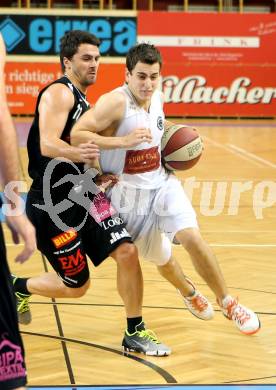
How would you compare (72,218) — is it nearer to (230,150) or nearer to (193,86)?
(230,150)

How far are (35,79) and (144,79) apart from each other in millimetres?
14861

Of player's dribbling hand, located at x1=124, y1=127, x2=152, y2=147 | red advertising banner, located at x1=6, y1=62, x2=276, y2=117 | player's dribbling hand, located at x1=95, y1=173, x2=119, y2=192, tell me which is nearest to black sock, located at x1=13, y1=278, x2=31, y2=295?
player's dribbling hand, located at x1=95, y1=173, x2=119, y2=192

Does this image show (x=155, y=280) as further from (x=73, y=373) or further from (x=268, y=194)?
(x=268, y=194)

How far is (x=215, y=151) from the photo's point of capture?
15.5m

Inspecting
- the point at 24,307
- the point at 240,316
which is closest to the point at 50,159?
the point at 24,307

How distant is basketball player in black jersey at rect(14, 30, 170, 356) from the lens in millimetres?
5207

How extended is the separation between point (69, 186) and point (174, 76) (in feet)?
48.8

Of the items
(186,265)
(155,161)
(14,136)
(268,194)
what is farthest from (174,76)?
(14,136)

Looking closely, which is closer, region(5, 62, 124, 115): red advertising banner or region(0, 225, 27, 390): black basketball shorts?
region(0, 225, 27, 390): black basketball shorts

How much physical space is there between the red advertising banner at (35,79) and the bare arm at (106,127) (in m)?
14.4

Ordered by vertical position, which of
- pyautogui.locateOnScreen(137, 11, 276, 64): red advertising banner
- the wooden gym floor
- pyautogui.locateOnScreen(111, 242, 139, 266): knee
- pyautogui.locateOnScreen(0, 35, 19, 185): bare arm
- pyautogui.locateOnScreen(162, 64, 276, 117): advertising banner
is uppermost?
pyautogui.locateOnScreen(0, 35, 19, 185): bare arm

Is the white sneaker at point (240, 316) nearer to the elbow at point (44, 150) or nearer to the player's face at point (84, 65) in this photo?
the elbow at point (44, 150)

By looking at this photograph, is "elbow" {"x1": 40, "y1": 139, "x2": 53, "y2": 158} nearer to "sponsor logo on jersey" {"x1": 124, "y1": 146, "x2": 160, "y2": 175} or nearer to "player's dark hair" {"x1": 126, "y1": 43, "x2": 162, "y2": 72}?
"sponsor logo on jersey" {"x1": 124, "y1": 146, "x2": 160, "y2": 175}

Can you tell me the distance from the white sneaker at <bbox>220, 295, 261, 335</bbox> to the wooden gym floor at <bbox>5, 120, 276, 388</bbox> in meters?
0.13
